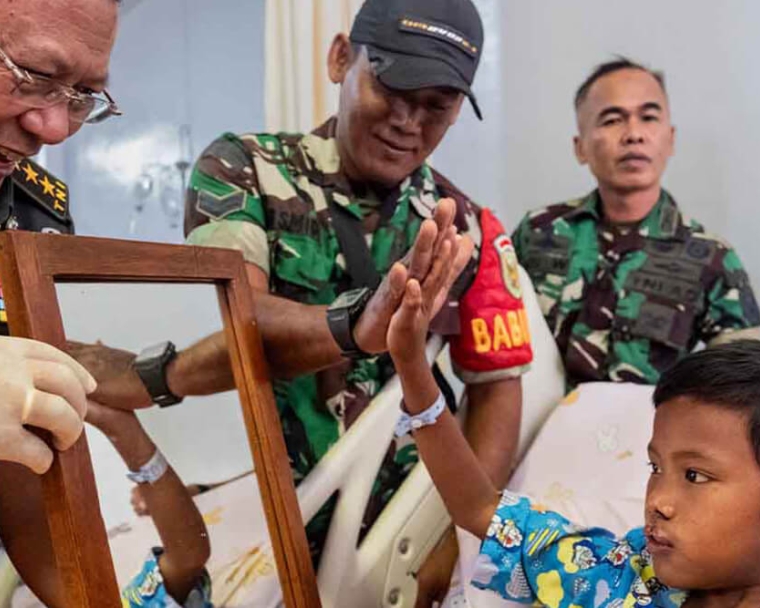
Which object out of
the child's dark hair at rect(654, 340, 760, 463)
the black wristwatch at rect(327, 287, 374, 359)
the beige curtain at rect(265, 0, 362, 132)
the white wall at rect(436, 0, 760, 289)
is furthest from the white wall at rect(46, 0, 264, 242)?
the child's dark hair at rect(654, 340, 760, 463)

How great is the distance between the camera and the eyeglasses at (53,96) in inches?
26.1

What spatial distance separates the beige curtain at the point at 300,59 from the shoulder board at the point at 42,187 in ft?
2.89

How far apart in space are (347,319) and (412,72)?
0.35m

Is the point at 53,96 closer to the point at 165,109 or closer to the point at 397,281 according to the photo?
the point at 397,281

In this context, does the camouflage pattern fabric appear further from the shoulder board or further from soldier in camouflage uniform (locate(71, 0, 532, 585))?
the shoulder board

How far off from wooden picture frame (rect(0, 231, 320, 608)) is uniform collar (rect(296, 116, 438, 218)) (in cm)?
29

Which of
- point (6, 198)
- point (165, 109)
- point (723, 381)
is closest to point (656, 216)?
point (723, 381)

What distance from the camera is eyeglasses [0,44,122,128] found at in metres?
0.66

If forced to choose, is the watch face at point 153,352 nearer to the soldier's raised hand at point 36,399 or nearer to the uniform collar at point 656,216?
the soldier's raised hand at point 36,399

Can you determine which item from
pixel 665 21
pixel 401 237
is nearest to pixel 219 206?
pixel 401 237

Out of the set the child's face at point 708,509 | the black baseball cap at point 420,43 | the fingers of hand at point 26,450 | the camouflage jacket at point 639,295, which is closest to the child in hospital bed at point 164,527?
the fingers of hand at point 26,450

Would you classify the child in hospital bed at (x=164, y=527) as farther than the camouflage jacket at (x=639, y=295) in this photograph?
No

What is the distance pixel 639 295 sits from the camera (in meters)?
1.53

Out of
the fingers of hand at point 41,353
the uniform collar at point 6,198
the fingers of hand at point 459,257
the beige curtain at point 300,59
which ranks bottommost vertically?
the fingers of hand at point 41,353
